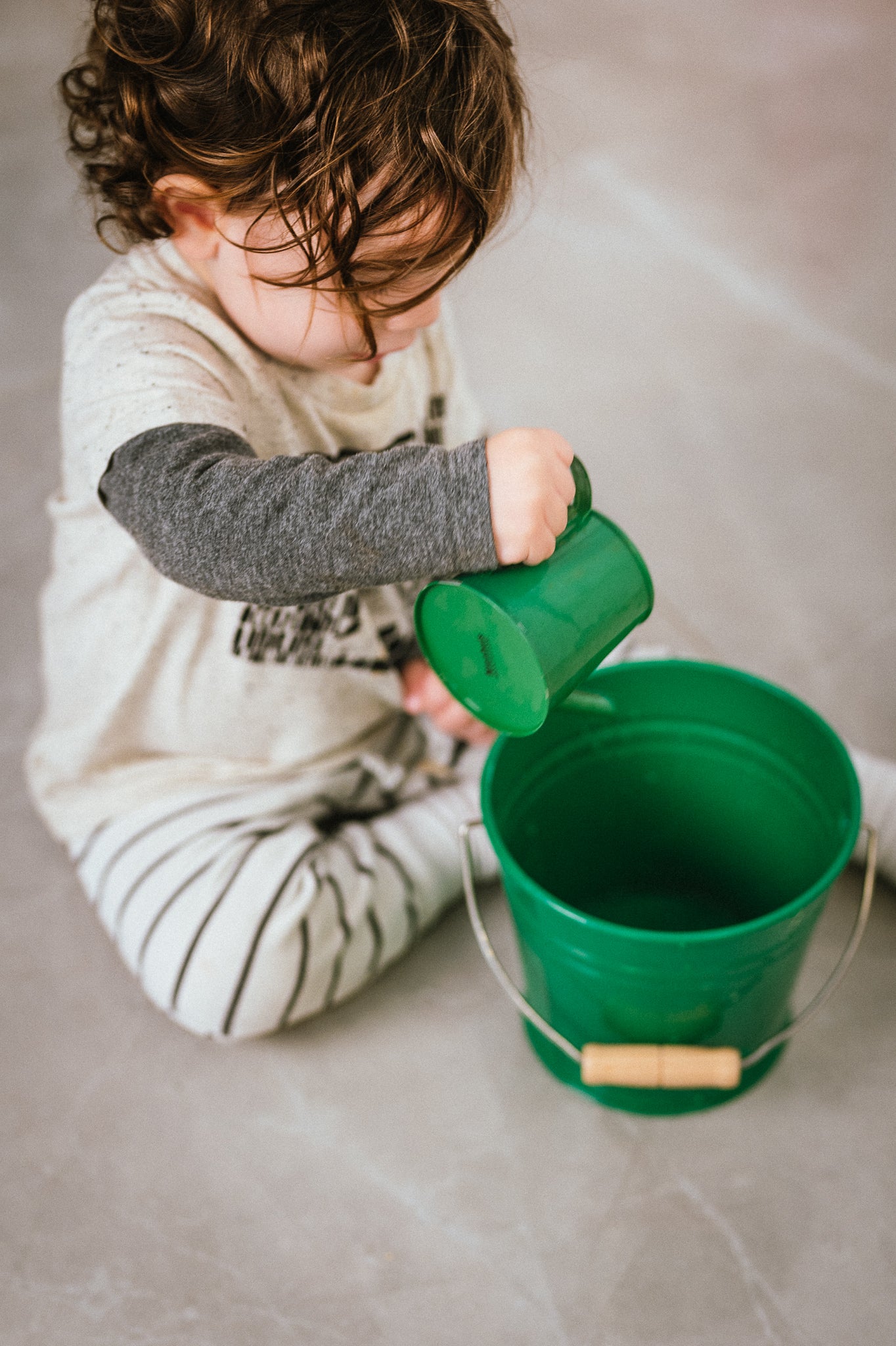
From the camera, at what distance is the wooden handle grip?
0.74 meters

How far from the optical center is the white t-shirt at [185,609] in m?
0.71

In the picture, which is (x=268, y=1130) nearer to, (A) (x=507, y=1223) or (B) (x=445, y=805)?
(A) (x=507, y=1223)

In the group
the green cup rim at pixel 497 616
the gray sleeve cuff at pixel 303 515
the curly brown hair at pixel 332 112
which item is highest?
the curly brown hair at pixel 332 112

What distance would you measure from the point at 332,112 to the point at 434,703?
0.51 metres

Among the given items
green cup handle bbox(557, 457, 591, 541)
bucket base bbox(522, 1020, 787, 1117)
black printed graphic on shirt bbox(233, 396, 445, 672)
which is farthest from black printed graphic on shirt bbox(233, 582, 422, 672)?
bucket base bbox(522, 1020, 787, 1117)

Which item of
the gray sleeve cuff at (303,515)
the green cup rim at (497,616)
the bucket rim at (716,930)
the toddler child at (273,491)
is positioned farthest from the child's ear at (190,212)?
the bucket rim at (716,930)

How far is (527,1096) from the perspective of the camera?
0.87 meters

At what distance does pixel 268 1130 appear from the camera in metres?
0.86

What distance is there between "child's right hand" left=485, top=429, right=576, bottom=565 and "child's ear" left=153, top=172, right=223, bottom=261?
0.22 meters

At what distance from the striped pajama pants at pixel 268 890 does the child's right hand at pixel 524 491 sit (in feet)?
1.26

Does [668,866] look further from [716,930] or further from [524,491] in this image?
[524,491]

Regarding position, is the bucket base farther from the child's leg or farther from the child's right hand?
the child's right hand

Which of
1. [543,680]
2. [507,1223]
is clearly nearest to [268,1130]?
[507,1223]

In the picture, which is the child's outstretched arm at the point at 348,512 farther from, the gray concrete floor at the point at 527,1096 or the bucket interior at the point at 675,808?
the gray concrete floor at the point at 527,1096
